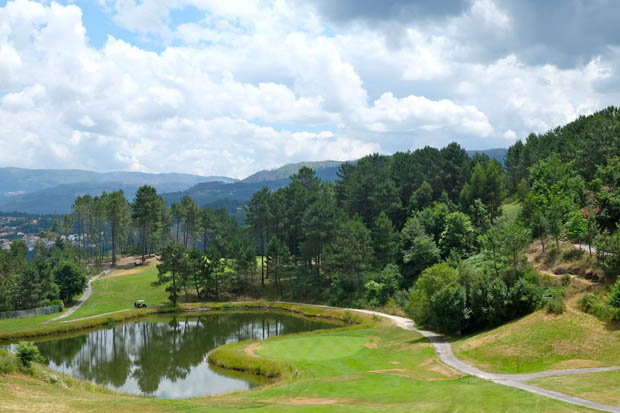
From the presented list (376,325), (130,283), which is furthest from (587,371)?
(130,283)

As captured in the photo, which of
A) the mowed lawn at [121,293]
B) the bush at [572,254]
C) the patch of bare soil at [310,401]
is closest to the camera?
the patch of bare soil at [310,401]

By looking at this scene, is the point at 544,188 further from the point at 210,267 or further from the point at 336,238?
the point at 210,267

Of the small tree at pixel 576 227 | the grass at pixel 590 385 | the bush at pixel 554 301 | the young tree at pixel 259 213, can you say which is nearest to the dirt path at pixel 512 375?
the grass at pixel 590 385

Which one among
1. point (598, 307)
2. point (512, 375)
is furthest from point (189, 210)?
point (512, 375)

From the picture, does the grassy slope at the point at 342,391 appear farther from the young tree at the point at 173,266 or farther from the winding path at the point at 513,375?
the young tree at the point at 173,266

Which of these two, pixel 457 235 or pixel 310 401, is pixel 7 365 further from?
pixel 457 235

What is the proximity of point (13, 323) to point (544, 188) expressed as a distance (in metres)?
81.0

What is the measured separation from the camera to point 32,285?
243ft

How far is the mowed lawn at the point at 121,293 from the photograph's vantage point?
7925 centimetres

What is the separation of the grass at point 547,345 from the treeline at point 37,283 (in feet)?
216

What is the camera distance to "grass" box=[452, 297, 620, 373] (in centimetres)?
3312

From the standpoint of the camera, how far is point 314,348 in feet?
152

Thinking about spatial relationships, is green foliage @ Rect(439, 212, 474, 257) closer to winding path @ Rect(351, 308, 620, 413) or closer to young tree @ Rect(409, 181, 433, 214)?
young tree @ Rect(409, 181, 433, 214)

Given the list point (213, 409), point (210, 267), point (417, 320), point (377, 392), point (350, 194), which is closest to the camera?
point (213, 409)
